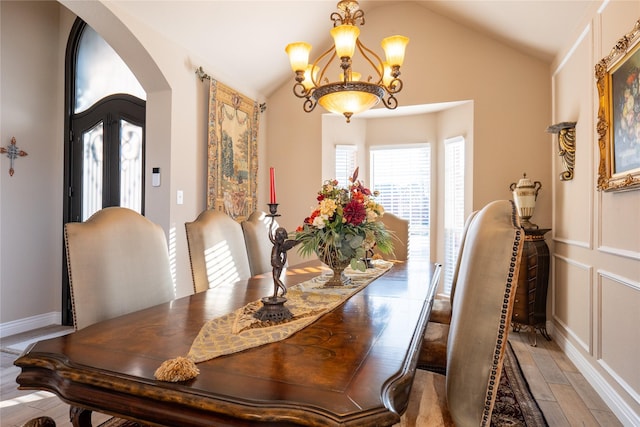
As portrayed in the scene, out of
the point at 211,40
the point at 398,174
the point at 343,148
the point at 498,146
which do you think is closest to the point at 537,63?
the point at 498,146

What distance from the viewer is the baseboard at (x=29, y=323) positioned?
332 cm

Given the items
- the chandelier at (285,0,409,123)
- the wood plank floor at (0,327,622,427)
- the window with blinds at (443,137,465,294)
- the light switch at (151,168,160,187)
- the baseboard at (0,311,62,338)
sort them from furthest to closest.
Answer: the window with blinds at (443,137,465,294) < the baseboard at (0,311,62,338) < the light switch at (151,168,160,187) < the chandelier at (285,0,409,123) < the wood plank floor at (0,327,622,427)

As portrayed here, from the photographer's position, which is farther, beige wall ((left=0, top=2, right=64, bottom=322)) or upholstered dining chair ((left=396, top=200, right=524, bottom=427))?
beige wall ((left=0, top=2, right=64, bottom=322))

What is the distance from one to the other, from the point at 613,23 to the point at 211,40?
2997mm

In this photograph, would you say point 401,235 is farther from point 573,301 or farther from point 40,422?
point 40,422

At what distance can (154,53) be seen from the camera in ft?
9.41

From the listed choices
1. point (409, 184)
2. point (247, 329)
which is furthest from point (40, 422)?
point (409, 184)

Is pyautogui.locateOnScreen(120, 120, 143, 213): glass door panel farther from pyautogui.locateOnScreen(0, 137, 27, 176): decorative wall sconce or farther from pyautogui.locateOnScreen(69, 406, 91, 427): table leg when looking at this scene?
pyautogui.locateOnScreen(69, 406, 91, 427): table leg

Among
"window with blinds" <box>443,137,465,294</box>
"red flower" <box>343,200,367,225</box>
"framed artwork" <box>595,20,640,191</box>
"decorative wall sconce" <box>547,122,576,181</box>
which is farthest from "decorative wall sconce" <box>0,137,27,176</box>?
"decorative wall sconce" <box>547,122,576,181</box>

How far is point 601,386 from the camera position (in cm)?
226

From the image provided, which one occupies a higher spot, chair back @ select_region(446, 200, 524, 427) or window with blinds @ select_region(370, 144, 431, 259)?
window with blinds @ select_region(370, 144, 431, 259)

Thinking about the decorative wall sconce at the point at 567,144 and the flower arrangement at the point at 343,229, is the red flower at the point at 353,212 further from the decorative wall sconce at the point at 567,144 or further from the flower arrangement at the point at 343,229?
the decorative wall sconce at the point at 567,144

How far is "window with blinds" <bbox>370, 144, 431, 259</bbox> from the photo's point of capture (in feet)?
15.4

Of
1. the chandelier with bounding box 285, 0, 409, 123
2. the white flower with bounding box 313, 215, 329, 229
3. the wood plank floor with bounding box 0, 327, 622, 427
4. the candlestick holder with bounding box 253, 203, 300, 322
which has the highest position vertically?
the chandelier with bounding box 285, 0, 409, 123
